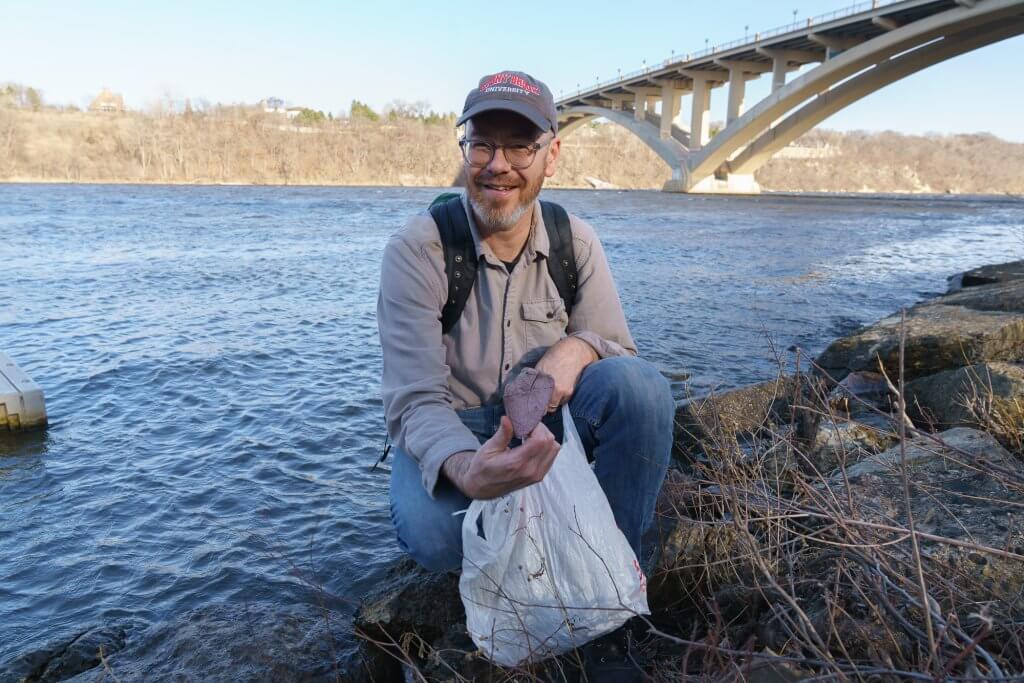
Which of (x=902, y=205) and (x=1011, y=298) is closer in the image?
(x=1011, y=298)

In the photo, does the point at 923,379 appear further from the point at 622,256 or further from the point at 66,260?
the point at 66,260

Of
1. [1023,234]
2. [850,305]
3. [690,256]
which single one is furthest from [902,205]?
[850,305]

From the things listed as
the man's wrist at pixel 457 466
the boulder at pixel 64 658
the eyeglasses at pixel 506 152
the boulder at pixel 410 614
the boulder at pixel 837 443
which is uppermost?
the eyeglasses at pixel 506 152

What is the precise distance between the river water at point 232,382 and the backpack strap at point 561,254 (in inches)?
39.3

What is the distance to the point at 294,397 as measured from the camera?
5848 millimetres

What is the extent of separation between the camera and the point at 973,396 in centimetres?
339

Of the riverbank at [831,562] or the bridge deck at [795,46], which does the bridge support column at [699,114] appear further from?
the riverbank at [831,562]

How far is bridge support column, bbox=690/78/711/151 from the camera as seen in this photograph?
41.7 meters

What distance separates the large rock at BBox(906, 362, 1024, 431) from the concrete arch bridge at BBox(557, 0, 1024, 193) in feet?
88.9

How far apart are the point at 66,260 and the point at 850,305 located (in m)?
13.3

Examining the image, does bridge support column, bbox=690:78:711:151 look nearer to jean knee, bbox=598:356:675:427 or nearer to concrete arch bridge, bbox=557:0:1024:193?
concrete arch bridge, bbox=557:0:1024:193

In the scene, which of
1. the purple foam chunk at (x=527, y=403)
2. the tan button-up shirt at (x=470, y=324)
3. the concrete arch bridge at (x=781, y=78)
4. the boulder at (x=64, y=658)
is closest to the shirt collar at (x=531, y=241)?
the tan button-up shirt at (x=470, y=324)

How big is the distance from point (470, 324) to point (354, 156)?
62315 millimetres

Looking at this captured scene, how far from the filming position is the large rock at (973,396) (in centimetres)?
295
